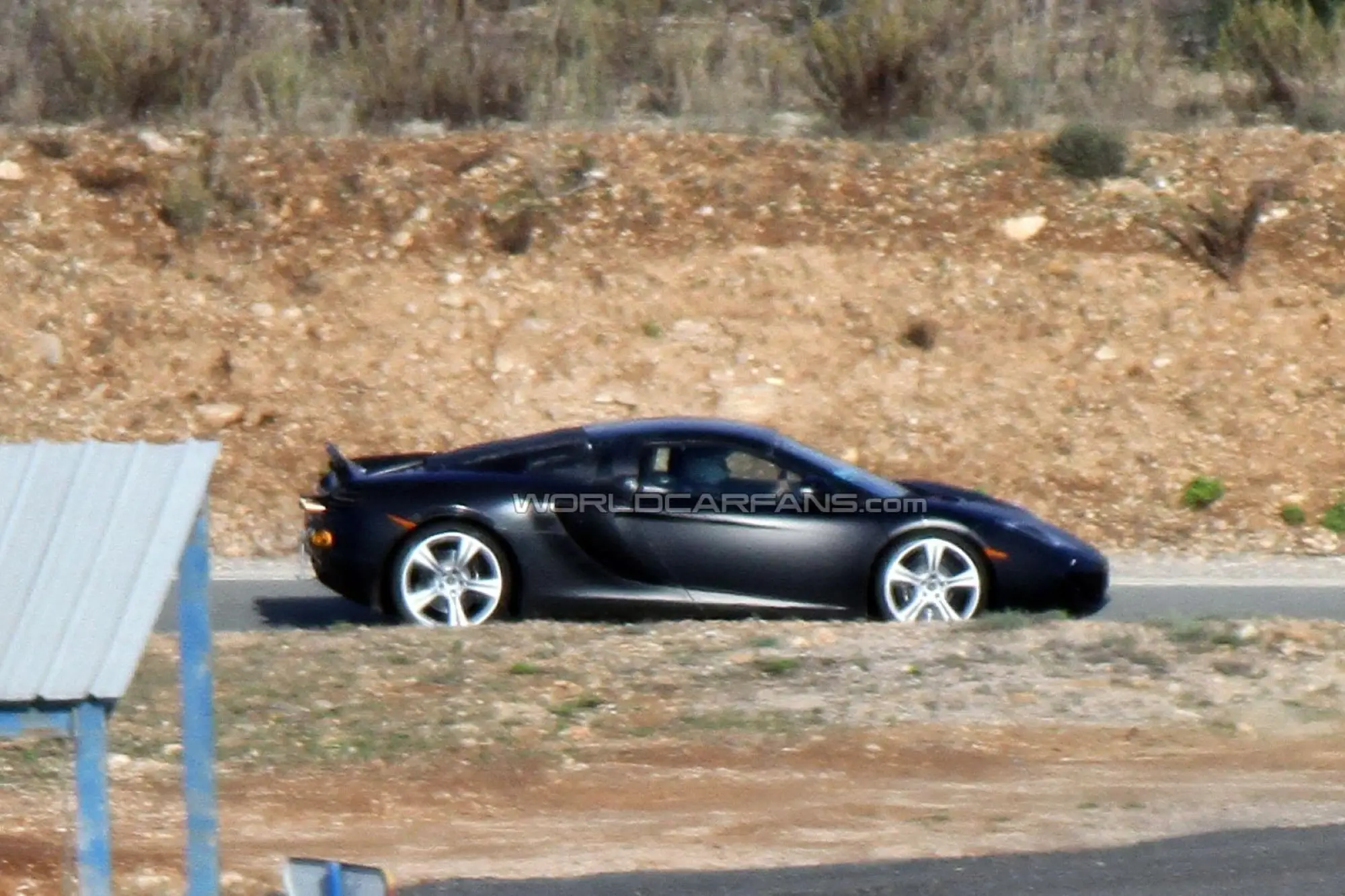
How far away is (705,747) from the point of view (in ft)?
31.5

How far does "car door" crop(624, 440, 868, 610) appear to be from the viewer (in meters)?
12.5

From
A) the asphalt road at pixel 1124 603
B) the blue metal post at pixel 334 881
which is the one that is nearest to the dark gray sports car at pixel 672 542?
the asphalt road at pixel 1124 603

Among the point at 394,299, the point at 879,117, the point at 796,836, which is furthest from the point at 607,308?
the point at 796,836

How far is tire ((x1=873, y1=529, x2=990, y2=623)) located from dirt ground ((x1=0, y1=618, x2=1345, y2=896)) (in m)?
0.67

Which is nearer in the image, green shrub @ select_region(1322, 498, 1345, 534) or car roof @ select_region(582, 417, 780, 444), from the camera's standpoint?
car roof @ select_region(582, 417, 780, 444)

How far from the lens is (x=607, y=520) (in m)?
12.6

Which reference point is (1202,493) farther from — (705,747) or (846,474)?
(705,747)

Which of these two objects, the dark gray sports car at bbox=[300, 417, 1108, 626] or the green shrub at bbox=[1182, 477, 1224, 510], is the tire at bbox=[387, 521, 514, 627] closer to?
the dark gray sports car at bbox=[300, 417, 1108, 626]

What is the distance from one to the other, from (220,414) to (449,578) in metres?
7.68

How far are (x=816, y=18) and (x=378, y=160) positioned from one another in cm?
674

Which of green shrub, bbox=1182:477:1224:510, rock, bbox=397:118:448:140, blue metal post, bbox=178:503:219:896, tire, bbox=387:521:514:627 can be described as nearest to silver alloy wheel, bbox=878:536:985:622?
tire, bbox=387:521:514:627

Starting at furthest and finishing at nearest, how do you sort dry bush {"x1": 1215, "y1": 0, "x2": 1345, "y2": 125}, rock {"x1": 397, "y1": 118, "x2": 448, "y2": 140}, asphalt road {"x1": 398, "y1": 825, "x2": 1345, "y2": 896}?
dry bush {"x1": 1215, "y1": 0, "x2": 1345, "y2": 125} < rock {"x1": 397, "y1": 118, "x2": 448, "y2": 140} < asphalt road {"x1": 398, "y1": 825, "x2": 1345, "y2": 896}

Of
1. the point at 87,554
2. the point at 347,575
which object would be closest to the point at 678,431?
the point at 347,575

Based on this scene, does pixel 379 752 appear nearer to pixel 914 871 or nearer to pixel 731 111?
pixel 914 871
